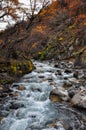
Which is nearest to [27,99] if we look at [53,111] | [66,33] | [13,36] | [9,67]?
[53,111]

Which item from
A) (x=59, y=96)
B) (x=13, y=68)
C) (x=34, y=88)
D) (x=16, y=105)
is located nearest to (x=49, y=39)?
(x=13, y=68)

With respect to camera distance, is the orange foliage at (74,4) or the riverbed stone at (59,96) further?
the orange foliage at (74,4)

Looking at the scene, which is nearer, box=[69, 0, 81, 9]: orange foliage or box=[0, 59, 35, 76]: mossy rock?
box=[0, 59, 35, 76]: mossy rock

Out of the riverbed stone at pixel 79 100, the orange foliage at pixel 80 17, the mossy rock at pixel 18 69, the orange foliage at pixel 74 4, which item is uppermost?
the orange foliage at pixel 74 4

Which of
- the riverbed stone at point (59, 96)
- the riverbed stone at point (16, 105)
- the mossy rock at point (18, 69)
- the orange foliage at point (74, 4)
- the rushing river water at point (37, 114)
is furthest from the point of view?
the orange foliage at point (74, 4)

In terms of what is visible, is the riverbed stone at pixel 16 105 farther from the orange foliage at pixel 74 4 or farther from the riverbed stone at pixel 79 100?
the orange foliage at pixel 74 4

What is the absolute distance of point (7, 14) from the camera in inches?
607

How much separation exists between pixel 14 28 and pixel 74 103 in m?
10.3

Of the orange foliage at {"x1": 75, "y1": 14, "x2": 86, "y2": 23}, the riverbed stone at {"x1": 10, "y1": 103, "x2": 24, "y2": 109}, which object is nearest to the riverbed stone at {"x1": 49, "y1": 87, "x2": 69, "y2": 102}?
the riverbed stone at {"x1": 10, "y1": 103, "x2": 24, "y2": 109}

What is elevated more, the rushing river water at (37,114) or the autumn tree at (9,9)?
the autumn tree at (9,9)

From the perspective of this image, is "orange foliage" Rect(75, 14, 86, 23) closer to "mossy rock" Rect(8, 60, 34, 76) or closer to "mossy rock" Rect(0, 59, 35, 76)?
"mossy rock" Rect(8, 60, 34, 76)

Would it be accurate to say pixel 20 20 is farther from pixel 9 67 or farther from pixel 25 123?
pixel 25 123

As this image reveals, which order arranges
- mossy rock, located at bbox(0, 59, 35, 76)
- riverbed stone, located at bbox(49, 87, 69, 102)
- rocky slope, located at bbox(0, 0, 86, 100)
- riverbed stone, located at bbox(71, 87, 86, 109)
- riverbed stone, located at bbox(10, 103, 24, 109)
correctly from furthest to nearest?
rocky slope, located at bbox(0, 0, 86, 100) → mossy rock, located at bbox(0, 59, 35, 76) → riverbed stone, located at bbox(49, 87, 69, 102) → riverbed stone, located at bbox(10, 103, 24, 109) → riverbed stone, located at bbox(71, 87, 86, 109)

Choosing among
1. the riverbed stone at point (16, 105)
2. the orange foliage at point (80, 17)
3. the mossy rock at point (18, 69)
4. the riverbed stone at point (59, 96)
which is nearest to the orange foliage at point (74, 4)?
the orange foliage at point (80, 17)
